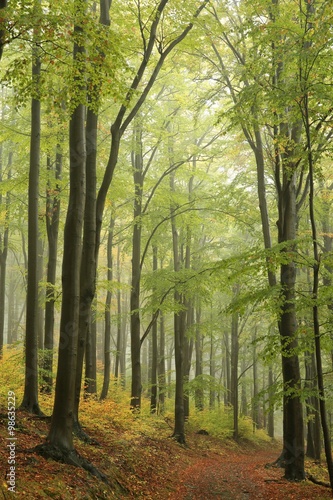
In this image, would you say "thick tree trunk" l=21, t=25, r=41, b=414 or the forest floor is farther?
"thick tree trunk" l=21, t=25, r=41, b=414

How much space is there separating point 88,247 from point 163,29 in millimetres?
5829

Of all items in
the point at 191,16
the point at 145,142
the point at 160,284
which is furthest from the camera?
the point at 145,142

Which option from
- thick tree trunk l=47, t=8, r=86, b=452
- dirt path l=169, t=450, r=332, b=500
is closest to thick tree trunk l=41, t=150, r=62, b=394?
dirt path l=169, t=450, r=332, b=500

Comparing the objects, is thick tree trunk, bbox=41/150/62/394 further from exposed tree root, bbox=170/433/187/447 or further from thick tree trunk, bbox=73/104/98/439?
exposed tree root, bbox=170/433/187/447

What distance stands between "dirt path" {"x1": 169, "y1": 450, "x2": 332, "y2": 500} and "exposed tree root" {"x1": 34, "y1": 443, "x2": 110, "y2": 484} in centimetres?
227

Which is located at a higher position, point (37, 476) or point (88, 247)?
point (88, 247)

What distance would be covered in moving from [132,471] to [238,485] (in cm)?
346

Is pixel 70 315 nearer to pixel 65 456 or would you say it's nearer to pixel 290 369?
pixel 65 456

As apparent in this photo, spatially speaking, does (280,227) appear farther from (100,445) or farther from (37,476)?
(37,476)

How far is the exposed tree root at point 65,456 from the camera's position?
628 cm

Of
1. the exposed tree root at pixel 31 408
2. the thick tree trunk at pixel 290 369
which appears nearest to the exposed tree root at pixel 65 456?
the exposed tree root at pixel 31 408

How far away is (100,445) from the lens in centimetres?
848

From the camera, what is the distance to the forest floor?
5.58m

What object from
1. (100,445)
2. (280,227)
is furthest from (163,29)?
(100,445)
